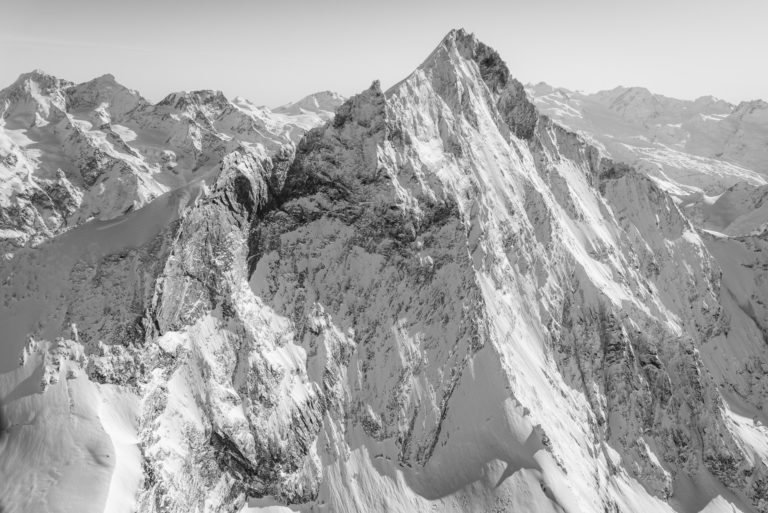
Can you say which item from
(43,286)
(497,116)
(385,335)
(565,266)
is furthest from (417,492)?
(497,116)

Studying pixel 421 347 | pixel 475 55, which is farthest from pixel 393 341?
pixel 475 55

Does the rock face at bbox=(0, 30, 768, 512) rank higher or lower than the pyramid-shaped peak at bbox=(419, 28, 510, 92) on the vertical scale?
lower

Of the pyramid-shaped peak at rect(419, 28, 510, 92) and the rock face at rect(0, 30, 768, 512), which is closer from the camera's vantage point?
the rock face at rect(0, 30, 768, 512)

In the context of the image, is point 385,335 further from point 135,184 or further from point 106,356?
point 135,184

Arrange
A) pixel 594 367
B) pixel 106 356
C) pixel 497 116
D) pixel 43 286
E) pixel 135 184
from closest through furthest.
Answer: pixel 106 356 → pixel 43 286 → pixel 594 367 → pixel 497 116 → pixel 135 184

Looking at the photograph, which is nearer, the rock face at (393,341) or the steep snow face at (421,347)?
the rock face at (393,341)

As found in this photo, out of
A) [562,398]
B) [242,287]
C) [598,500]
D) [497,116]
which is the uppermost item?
[497,116]

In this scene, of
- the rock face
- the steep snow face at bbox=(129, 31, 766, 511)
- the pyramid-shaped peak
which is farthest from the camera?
the pyramid-shaped peak

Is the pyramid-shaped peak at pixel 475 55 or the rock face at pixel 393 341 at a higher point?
the pyramid-shaped peak at pixel 475 55
